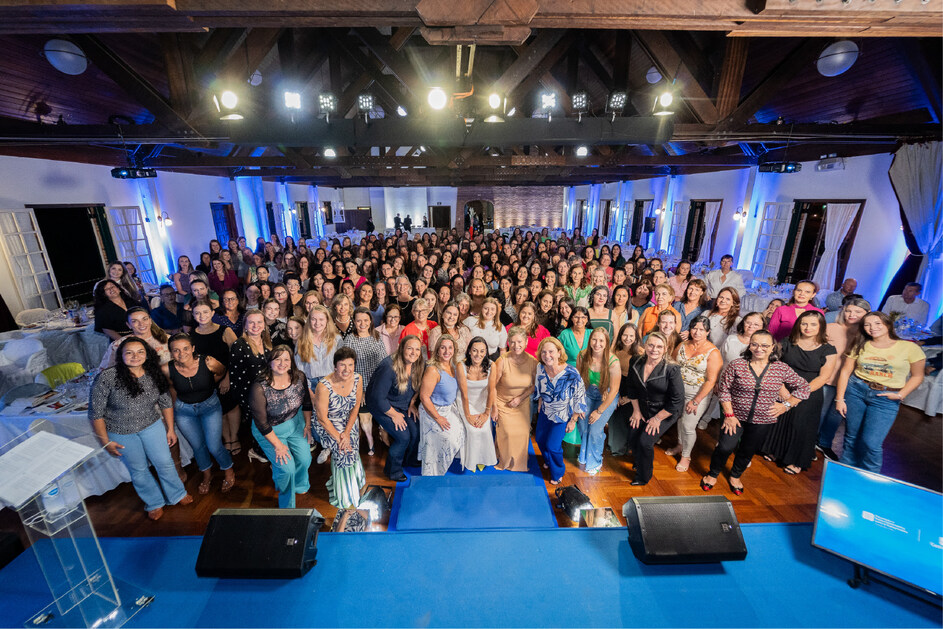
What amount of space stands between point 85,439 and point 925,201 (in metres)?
10.5

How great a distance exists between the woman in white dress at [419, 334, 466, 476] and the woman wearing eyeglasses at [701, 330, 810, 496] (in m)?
2.23

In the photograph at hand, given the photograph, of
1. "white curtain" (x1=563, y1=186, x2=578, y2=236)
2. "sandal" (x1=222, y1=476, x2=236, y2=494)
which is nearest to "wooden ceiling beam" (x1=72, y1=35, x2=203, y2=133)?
"sandal" (x1=222, y1=476, x2=236, y2=494)

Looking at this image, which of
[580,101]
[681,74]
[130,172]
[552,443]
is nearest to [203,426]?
[552,443]

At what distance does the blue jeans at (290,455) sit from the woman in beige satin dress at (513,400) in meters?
1.57

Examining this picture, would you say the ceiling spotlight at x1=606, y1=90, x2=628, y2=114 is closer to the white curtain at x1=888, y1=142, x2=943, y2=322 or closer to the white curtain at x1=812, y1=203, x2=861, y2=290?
the white curtain at x1=888, y1=142, x2=943, y2=322

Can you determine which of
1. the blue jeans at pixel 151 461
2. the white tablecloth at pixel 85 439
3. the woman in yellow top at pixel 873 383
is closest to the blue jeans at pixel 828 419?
the woman in yellow top at pixel 873 383

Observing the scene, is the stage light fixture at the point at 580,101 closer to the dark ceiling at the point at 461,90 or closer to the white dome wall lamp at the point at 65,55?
the dark ceiling at the point at 461,90

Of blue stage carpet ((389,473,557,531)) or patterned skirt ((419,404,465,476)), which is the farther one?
patterned skirt ((419,404,465,476))

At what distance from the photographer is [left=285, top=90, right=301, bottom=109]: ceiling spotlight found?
5.54 metres

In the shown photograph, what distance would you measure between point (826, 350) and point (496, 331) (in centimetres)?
286

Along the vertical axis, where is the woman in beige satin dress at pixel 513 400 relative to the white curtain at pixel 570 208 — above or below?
below

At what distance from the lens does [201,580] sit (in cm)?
161

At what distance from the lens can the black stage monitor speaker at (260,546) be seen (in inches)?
61.2

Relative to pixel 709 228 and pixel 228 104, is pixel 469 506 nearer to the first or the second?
pixel 228 104
